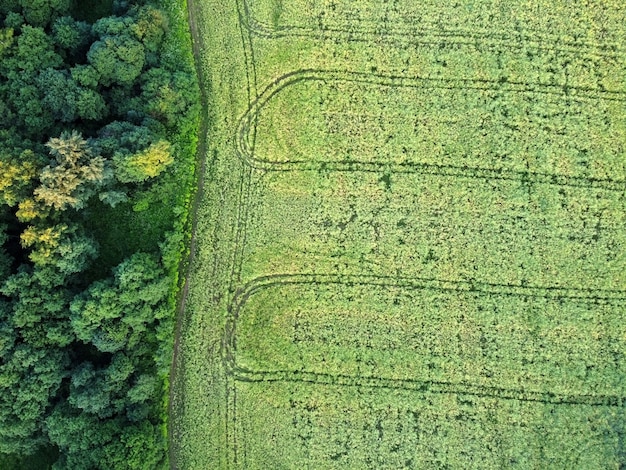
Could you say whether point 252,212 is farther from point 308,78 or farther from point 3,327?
point 3,327

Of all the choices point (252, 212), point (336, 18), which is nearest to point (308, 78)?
point (336, 18)

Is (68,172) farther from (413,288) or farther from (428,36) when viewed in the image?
(428,36)

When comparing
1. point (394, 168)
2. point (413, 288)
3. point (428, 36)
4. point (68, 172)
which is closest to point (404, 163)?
point (394, 168)

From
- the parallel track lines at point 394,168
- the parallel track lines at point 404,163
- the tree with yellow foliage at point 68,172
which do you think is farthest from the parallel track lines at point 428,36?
the tree with yellow foliage at point 68,172

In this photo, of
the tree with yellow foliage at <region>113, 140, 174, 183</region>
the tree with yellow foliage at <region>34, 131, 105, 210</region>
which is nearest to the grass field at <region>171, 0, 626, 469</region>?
the tree with yellow foliage at <region>113, 140, 174, 183</region>

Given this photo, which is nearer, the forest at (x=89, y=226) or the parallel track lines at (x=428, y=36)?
the forest at (x=89, y=226)

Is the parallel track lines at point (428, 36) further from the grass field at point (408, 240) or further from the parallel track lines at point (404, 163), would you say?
the parallel track lines at point (404, 163)
